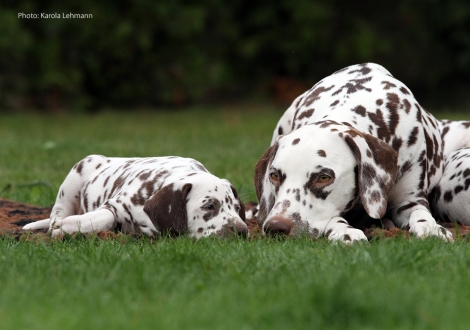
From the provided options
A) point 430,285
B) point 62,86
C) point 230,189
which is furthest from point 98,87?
point 430,285

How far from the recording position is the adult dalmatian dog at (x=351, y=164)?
18.0 ft

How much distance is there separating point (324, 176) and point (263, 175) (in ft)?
2.27

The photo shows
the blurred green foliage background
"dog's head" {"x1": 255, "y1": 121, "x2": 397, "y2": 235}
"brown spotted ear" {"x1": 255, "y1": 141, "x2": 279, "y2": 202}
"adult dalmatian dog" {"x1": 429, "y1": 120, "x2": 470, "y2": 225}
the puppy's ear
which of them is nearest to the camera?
"dog's head" {"x1": 255, "y1": 121, "x2": 397, "y2": 235}

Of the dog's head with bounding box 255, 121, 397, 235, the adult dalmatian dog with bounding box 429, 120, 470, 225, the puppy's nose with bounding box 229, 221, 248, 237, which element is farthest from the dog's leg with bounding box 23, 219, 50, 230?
the adult dalmatian dog with bounding box 429, 120, 470, 225

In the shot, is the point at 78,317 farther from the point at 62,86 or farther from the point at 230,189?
the point at 62,86

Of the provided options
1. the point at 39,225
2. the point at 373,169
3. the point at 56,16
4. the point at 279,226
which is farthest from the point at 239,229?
the point at 56,16

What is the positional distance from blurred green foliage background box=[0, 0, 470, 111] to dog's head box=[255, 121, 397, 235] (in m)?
14.8

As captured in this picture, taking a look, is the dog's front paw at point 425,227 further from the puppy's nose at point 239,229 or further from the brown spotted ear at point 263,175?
the puppy's nose at point 239,229

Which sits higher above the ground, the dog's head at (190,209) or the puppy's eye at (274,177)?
the puppy's eye at (274,177)

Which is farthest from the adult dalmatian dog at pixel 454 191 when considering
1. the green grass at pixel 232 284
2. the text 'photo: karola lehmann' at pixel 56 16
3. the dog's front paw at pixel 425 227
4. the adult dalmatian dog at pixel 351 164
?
the text 'photo: karola lehmann' at pixel 56 16

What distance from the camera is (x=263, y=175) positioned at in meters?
6.06

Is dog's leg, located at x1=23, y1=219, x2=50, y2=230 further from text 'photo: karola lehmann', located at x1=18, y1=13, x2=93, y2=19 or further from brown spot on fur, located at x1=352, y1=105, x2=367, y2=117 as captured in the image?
text 'photo: karola lehmann', located at x1=18, y1=13, x2=93, y2=19

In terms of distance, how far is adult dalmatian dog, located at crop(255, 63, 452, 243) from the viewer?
18.0ft

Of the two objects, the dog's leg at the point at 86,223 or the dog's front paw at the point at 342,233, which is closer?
the dog's front paw at the point at 342,233
